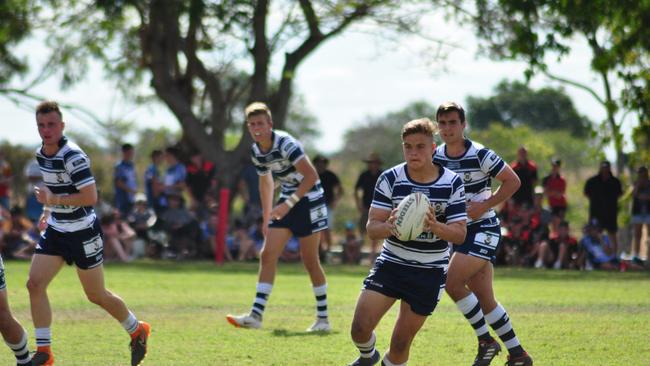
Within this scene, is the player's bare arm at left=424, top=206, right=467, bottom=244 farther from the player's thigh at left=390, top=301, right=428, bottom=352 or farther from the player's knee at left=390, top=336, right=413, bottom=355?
the player's knee at left=390, top=336, right=413, bottom=355

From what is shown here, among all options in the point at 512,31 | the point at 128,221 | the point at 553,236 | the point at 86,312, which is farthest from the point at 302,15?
the point at 86,312

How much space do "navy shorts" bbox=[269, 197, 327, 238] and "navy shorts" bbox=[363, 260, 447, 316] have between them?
415 centimetres

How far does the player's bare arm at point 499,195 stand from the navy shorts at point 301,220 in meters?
3.10

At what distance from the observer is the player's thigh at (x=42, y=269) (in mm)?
9039

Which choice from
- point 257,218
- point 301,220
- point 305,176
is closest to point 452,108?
point 305,176

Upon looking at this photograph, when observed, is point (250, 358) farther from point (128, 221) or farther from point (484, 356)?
point (128, 221)

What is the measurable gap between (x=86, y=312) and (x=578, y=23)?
1288 cm

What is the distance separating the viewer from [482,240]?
9.15 metres

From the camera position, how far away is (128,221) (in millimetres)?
23828

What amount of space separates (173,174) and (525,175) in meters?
7.15

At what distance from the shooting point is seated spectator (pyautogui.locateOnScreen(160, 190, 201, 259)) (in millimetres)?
23531

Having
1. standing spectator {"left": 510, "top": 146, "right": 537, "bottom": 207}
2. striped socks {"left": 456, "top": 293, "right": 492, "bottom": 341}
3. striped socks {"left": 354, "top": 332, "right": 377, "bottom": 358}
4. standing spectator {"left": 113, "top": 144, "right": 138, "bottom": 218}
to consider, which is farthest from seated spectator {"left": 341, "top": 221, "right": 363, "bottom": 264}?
striped socks {"left": 354, "top": 332, "right": 377, "bottom": 358}

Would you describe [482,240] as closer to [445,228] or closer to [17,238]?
[445,228]

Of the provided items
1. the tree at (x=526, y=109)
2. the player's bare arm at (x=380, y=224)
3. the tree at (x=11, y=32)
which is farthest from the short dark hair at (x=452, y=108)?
the tree at (x=526, y=109)
